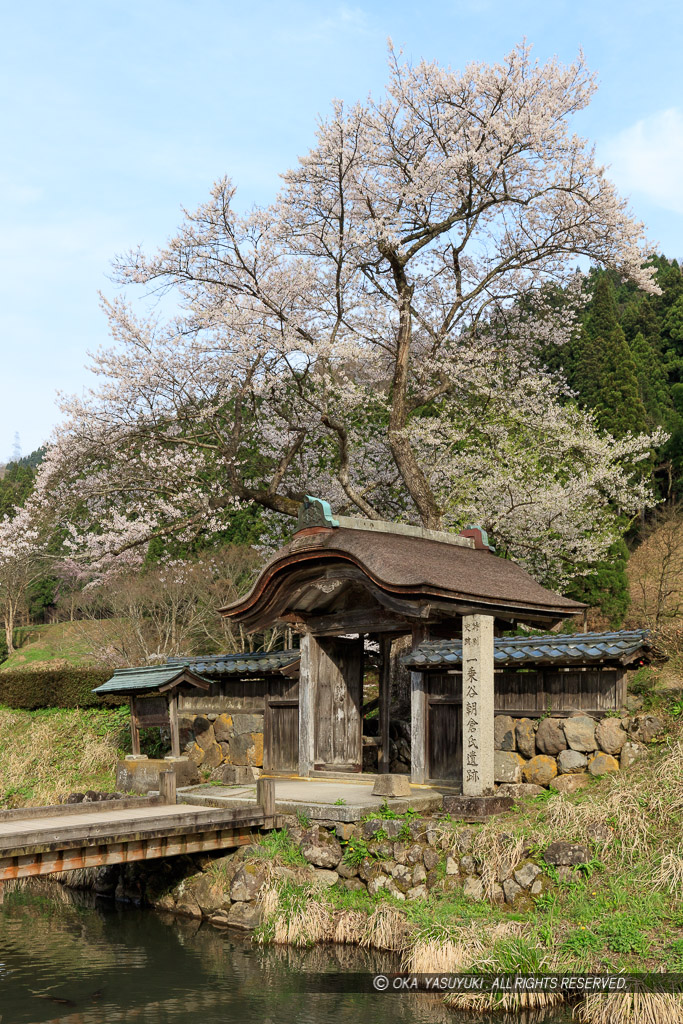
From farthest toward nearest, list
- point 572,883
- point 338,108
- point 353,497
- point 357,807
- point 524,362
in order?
point 524,362, point 353,497, point 338,108, point 357,807, point 572,883

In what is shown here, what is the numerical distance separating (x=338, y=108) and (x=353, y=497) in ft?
27.2

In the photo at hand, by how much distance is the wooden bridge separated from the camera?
1023 centimetres

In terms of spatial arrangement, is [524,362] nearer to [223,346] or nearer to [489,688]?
[223,346]

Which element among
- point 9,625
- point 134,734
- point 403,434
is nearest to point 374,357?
point 403,434

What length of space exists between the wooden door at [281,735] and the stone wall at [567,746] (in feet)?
17.0

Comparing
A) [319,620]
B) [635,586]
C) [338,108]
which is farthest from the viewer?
[635,586]

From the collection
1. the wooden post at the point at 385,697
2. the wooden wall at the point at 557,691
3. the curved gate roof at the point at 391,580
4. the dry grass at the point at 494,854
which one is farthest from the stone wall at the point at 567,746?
the wooden post at the point at 385,697

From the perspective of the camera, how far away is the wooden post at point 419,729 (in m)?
13.9

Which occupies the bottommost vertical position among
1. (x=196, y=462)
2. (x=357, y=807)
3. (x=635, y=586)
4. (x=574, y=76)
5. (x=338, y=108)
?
(x=357, y=807)

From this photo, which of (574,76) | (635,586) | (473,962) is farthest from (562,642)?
(635,586)

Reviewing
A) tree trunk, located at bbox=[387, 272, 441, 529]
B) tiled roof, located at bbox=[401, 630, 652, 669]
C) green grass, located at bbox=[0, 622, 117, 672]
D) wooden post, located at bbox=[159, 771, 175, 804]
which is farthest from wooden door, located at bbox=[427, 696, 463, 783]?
green grass, located at bbox=[0, 622, 117, 672]

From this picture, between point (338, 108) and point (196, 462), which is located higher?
point (338, 108)

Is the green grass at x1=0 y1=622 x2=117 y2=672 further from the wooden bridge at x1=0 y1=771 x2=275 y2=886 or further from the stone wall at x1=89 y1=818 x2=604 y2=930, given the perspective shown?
the stone wall at x1=89 y1=818 x2=604 y2=930

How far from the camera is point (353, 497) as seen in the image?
20656mm
